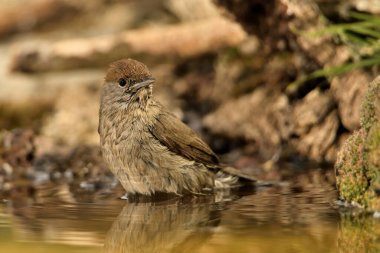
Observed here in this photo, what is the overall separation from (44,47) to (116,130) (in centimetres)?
481

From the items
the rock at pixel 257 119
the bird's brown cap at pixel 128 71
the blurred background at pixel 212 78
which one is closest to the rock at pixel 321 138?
the blurred background at pixel 212 78

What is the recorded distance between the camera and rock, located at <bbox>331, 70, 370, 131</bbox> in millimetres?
8633

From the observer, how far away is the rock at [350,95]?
863 centimetres

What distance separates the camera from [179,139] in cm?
754

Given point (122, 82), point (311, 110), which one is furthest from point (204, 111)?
point (122, 82)

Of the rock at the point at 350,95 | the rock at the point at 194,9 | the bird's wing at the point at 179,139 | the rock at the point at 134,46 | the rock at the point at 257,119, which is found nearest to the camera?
the bird's wing at the point at 179,139

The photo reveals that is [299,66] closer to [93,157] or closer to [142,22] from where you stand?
[93,157]

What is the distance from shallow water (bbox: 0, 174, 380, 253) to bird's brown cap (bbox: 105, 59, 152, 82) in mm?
1167

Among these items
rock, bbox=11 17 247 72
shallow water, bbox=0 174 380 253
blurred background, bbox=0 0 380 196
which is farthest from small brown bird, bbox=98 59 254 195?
rock, bbox=11 17 247 72

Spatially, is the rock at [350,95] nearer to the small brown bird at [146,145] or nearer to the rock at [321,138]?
the rock at [321,138]

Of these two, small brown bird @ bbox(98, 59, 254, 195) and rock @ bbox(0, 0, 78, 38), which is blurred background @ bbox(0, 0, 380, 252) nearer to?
rock @ bbox(0, 0, 78, 38)

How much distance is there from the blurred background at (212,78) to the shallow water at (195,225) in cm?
162

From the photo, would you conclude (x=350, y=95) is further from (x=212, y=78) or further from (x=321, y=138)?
(x=212, y=78)

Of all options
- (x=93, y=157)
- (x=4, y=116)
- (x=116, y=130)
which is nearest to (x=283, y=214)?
(x=116, y=130)
